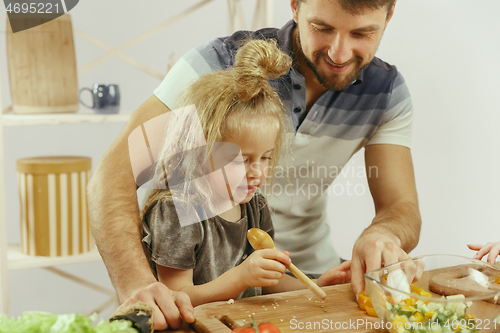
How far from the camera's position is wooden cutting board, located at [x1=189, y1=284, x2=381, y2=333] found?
0.42 meters

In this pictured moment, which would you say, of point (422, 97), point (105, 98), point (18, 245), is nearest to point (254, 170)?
point (105, 98)

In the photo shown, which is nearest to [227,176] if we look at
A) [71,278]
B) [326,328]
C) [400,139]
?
[326,328]

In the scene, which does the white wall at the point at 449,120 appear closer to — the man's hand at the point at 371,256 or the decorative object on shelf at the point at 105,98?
the man's hand at the point at 371,256

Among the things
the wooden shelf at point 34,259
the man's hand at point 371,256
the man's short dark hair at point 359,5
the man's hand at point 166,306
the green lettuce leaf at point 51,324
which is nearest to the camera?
the green lettuce leaf at point 51,324

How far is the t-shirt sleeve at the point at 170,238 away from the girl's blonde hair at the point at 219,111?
0.02 m

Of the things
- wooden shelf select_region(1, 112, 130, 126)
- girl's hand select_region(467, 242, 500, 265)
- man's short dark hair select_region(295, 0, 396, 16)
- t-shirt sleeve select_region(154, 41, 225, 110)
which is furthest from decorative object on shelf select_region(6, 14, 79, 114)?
girl's hand select_region(467, 242, 500, 265)

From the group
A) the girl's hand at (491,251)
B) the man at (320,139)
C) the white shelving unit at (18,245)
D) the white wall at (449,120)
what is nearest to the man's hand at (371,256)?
the man at (320,139)

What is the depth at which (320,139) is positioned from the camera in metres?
0.77

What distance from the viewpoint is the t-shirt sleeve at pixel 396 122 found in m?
0.79

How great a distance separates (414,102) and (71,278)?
816 mm

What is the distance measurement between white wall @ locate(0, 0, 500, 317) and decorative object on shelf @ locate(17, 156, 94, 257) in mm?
78

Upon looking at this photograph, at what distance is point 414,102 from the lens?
902 millimetres

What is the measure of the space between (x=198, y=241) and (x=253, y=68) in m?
0.22

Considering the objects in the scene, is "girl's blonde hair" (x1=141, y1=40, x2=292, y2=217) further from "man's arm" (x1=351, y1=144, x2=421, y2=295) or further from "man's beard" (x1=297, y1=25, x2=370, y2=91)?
"man's arm" (x1=351, y1=144, x2=421, y2=295)
